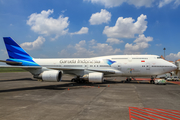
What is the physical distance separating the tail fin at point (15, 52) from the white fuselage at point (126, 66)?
822cm

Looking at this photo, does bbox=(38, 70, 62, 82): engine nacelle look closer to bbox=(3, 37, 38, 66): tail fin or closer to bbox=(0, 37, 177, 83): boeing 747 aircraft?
bbox=(0, 37, 177, 83): boeing 747 aircraft

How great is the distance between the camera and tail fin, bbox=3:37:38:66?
1020 inches

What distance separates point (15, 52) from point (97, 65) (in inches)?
686

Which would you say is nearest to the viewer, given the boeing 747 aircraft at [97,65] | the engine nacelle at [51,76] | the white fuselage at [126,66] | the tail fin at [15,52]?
the engine nacelle at [51,76]

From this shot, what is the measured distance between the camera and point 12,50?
26000mm

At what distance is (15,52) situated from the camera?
26.1 m

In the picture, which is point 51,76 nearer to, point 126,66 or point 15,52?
point 15,52

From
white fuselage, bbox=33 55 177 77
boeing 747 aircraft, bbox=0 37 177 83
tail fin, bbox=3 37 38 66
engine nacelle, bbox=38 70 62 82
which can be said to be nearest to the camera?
engine nacelle, bbox=38 70 62 82

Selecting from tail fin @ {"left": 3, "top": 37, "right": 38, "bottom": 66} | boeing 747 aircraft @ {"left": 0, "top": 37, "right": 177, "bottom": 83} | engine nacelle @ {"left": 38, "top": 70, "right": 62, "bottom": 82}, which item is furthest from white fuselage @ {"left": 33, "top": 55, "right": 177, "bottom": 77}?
tail fin @ {"left": 3, "top": 37, "right": 38, "bottom": 66}

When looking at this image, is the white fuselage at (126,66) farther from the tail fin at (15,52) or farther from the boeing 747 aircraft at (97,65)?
the tail fin at (15,52)

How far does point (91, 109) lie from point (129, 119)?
293 centimetres

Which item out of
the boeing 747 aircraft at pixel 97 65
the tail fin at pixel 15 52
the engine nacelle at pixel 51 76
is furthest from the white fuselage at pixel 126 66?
the tail fin at pixel 15 52

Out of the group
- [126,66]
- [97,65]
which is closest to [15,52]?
[97,65]

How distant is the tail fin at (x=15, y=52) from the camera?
25906 millimetres
